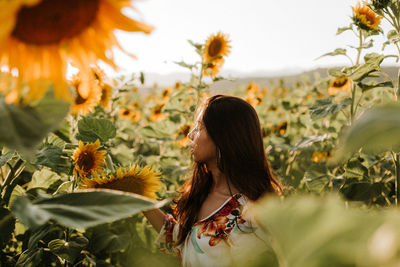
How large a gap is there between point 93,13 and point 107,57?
0.08 meters

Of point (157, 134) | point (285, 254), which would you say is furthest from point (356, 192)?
point (285, 254)

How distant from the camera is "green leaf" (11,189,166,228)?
457 millimetres

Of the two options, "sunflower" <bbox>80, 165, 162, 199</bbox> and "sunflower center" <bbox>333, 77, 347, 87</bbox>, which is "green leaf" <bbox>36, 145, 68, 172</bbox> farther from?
"sunflower center" <bbox>333, 77, 347, 87</bbox>

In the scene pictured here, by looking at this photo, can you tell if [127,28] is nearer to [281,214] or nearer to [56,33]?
[56,33]

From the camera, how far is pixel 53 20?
0.50 metres

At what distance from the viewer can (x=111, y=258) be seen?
199 centimetres

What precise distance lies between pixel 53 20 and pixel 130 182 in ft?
2.38

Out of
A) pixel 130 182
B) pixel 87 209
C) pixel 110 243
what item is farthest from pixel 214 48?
pixel 87 209

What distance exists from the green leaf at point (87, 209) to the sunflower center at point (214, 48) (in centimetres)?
238

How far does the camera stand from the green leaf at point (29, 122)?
1.36 ft

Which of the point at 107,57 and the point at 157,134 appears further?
the point at 157,134

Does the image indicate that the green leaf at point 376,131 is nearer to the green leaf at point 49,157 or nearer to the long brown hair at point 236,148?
the green leaf at point 49,157

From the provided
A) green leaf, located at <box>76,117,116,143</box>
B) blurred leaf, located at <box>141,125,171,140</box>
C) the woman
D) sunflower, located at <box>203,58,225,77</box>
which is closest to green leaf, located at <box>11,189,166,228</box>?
green leaf, located at <box>76,117,116,143</box>

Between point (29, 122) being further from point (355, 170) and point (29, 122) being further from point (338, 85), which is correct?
point (338, 85)
